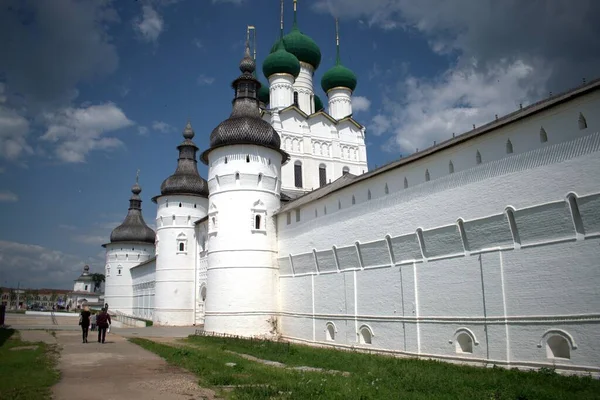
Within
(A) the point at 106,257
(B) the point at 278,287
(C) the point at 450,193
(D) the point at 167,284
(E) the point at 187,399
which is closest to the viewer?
(E) the point at 187,399

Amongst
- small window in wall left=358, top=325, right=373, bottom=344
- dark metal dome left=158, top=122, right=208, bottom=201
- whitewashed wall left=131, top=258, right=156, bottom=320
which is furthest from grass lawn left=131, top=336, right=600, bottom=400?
whitewashed wall left=131, top=258, right=156, bottom=320

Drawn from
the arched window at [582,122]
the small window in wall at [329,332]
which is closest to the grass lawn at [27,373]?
the small window in wall at [329,332]

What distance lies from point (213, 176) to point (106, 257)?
2348 cm

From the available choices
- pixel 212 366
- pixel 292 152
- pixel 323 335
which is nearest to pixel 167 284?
pixel 292 152

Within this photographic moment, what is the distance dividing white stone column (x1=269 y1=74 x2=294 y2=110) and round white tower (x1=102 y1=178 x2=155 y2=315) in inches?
660

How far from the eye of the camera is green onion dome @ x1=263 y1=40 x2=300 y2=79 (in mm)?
27734

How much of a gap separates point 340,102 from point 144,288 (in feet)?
58.6

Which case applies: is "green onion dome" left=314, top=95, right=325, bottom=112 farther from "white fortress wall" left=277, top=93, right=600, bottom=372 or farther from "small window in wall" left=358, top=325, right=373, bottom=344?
"small window in wall" left=358, top=325, right=373, bottom=344

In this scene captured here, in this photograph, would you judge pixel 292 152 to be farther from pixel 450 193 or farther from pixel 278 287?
pixel 450 193

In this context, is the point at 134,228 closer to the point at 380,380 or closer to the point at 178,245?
the point at 178,245

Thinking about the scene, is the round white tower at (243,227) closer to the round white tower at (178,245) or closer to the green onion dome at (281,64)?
the round white tower at (178,245)

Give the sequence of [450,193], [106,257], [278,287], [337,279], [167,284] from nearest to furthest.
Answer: [450,193]
[337,279]
[278,287]
[167,284]
[106,257]

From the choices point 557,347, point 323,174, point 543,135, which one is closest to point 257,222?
point 323,174

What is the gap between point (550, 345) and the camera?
355 inches
